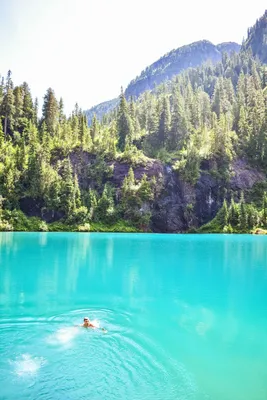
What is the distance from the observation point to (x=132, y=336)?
12844 mm

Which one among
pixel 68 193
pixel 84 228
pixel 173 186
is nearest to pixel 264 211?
pixel 173 186

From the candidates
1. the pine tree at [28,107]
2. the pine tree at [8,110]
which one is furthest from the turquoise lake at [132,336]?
the pine tree at [28,107]

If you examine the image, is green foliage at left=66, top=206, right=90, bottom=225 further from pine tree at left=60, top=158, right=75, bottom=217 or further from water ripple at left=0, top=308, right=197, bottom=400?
water ripple at left=0, top=308, right=197, bottom=400

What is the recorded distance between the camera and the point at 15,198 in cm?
7738

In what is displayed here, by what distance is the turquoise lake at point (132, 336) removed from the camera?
9.17 metres

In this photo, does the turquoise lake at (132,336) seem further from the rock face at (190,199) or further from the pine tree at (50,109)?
the pine tree at (50,109)

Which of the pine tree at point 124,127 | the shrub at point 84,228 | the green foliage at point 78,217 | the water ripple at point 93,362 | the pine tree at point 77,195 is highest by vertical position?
the pine tree at point 124,127

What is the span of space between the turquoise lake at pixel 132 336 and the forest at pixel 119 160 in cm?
5494

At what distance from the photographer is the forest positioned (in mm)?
78938

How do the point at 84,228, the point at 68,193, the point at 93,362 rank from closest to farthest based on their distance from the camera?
the point at 93,362, the point at 84,228, the point at 68,193

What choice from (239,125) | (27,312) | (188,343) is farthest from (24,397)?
(239,125)

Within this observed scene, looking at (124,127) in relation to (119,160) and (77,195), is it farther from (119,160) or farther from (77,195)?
(77,195)

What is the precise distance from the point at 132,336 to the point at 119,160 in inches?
3201

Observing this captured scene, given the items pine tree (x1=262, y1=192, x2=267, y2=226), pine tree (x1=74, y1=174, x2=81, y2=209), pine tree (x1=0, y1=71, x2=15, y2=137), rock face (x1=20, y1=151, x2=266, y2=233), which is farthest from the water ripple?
pine tree (x1=0, y1=71, x2=15, y2=137)
